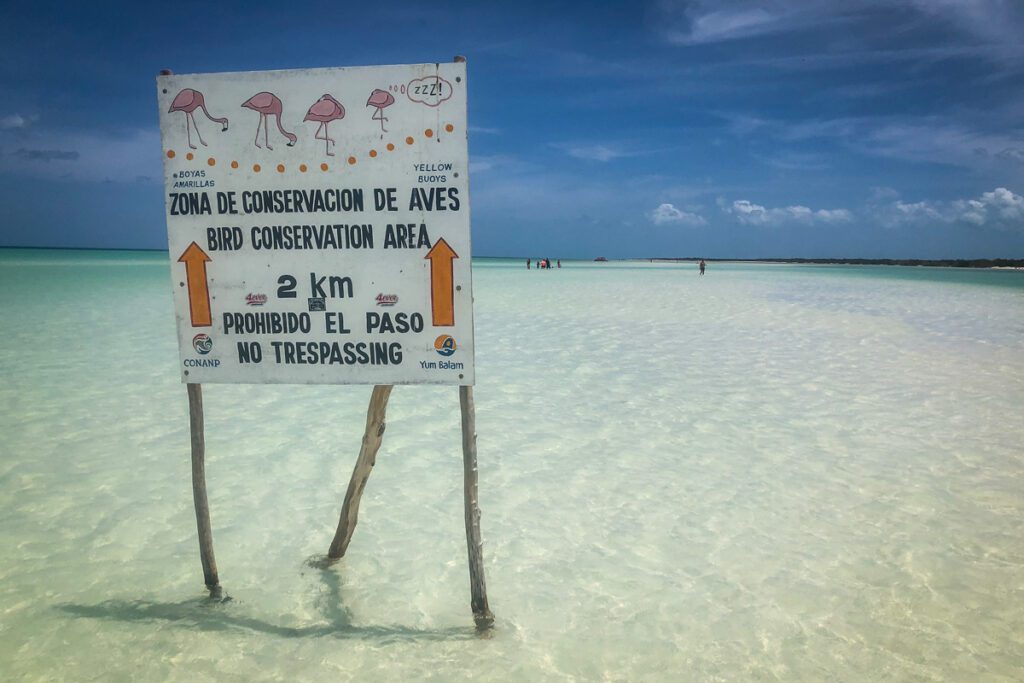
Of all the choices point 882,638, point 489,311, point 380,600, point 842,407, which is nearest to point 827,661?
point 882,638

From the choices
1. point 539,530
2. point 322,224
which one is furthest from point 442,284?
point 539,530

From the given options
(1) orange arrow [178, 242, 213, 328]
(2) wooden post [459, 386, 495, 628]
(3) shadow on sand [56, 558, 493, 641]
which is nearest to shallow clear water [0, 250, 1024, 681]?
(3) shadow on sand [56, 558, 493, 641]

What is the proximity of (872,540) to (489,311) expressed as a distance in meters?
13.4

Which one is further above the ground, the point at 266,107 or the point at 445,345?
the point at 266,107

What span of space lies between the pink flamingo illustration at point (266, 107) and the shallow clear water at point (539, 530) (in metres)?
2.30

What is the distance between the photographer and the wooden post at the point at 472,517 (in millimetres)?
2641

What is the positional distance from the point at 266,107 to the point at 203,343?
1.04m

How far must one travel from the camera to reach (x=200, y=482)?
9.61 feet

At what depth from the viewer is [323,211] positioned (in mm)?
2523

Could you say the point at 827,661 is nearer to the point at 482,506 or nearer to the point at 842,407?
the point at 482,506

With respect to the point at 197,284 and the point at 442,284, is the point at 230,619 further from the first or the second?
the point at 442,284

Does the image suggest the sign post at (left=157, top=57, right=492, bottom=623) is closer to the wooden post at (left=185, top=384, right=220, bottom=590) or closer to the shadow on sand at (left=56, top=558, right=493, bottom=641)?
the wooden post at (left=185, top=384, right=220, bottom=590)

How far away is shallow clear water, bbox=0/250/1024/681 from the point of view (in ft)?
9.05

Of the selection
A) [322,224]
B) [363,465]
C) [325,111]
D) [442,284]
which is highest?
[325,111]
